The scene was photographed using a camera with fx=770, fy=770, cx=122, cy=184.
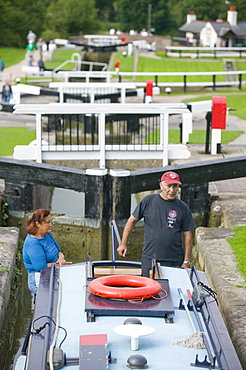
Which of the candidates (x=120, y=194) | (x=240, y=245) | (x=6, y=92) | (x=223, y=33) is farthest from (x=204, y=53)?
(x=240, y=245)

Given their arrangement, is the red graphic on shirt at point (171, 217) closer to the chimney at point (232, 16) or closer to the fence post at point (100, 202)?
the fence post at point (100, 202)

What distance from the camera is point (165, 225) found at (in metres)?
7.48

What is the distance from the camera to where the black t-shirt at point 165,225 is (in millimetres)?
7469

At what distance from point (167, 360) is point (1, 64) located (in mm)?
36195

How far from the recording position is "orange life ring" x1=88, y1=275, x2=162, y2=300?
5699mm

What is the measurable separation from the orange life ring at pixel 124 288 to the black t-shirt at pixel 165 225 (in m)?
1.41

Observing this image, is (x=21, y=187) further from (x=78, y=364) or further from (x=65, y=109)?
(x=78, y=364)

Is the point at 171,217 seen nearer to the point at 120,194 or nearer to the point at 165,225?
the point at 165,225

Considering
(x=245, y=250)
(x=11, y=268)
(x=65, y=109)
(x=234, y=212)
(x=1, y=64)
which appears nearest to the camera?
(x=11, y=268)

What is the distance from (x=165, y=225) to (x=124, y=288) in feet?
6.00

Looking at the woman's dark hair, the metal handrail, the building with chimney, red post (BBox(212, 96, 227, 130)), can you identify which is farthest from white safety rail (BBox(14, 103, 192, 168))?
the building with chimney

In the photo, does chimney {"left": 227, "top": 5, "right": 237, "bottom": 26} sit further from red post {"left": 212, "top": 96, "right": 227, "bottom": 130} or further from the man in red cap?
the man in red cap

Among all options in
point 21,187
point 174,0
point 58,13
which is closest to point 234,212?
point 21,187

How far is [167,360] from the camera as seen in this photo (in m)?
5.02
